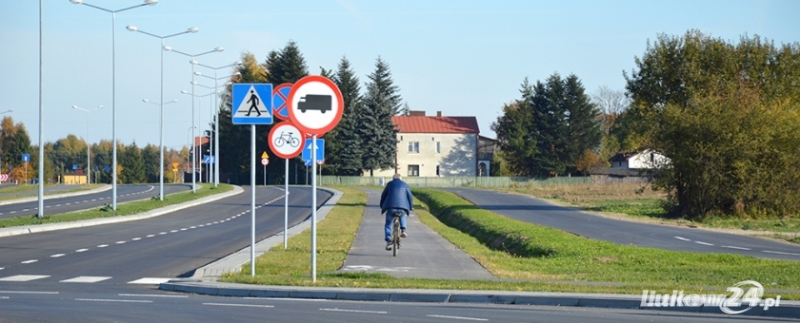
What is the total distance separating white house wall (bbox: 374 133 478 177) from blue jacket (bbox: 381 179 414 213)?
91.9 meters

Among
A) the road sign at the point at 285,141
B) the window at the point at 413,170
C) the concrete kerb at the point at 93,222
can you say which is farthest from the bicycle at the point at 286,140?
the window at the point at 413,170

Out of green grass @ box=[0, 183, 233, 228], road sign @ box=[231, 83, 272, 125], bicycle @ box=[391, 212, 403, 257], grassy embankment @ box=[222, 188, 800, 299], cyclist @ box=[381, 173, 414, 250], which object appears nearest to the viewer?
grassy embankment @ box=[222, 188, 800, 299]

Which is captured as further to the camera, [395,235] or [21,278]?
[395,235]

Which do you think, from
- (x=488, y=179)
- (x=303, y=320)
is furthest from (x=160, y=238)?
(x=488, y=179)

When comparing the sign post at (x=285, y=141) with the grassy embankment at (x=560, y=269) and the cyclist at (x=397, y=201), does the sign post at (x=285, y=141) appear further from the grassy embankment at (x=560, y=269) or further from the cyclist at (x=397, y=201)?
the cyclist at (x=397, y=201)

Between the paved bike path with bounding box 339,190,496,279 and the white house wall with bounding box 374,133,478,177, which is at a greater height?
the white house wall with bounding box 374,133,478,177

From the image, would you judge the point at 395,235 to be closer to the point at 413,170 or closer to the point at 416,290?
the point at 416,290

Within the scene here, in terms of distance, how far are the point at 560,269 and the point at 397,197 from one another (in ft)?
14.3

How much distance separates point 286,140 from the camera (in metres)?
17.5

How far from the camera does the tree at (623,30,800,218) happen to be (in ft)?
131

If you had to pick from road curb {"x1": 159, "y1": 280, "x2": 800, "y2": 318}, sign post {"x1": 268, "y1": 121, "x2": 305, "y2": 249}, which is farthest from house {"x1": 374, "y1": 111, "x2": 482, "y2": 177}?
road curb {"x1": 159, "y1": 280, "x2": 800, "y2": 318}

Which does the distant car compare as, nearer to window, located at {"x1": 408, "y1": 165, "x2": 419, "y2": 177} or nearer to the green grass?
the green grass

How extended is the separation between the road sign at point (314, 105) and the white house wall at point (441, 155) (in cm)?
9930

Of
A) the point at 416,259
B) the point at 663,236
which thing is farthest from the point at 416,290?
the point at 663,236
